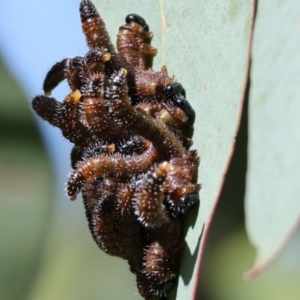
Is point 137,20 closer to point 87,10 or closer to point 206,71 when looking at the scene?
point 87,10

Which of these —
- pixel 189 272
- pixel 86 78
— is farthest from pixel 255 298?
pixel 86 78

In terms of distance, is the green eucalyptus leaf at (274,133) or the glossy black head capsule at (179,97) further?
the glossy black head capsule at (179,97)

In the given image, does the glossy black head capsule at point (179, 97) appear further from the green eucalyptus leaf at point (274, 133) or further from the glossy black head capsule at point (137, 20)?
the green eucalyptus leaf at point (274, 133)

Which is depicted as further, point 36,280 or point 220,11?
point 36,280

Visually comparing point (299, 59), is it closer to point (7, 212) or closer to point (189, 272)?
point (189, 272)

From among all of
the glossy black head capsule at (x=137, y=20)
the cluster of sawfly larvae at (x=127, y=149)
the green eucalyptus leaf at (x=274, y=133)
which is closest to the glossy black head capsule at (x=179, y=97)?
the cluster of sawfly larvae at (x=127, y=149)

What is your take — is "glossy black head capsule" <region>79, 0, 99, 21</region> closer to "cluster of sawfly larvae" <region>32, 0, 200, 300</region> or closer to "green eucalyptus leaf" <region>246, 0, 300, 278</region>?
"cluster of sawfly larvae" <region>32, 0, 200, 300</region>

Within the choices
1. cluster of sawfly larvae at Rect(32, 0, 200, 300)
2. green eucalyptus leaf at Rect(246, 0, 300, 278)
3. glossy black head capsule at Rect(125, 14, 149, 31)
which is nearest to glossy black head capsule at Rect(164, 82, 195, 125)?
cluster of sawfly larvae at Rect(32, 0, 200, 300)
